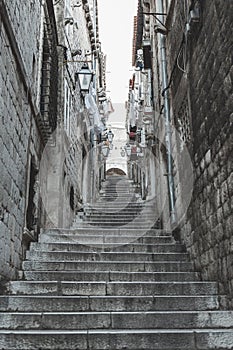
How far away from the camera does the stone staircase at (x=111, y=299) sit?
3.49 metres

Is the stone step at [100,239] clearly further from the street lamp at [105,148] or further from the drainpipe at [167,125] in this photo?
the street lamp at [105,148]

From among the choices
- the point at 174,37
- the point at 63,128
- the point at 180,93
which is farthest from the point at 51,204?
the point at 174,37

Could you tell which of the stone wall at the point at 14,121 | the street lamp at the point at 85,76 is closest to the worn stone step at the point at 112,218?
the street lamp at the point at 85,76

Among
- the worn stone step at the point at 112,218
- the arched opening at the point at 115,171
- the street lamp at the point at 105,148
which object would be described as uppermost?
the street lamp at the point at 105,148

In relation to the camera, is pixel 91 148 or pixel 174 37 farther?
pixel 91 148

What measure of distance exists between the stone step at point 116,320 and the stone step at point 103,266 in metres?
1.47

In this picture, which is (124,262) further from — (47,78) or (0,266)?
(47,78)

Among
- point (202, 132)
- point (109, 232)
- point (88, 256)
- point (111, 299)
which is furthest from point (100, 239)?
point (202, 132)

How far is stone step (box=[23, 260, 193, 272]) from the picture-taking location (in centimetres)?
543

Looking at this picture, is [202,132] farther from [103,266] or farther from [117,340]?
[117,340]

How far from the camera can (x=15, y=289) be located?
15.2ft

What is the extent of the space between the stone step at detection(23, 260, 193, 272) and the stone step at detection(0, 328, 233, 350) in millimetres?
1903

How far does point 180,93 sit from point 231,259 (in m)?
3.58

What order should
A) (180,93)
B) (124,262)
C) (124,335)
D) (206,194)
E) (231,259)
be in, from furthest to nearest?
1. (180,93)
2. (124,262)
3. (206,194)
4. (231,259)
5. (124,335)
